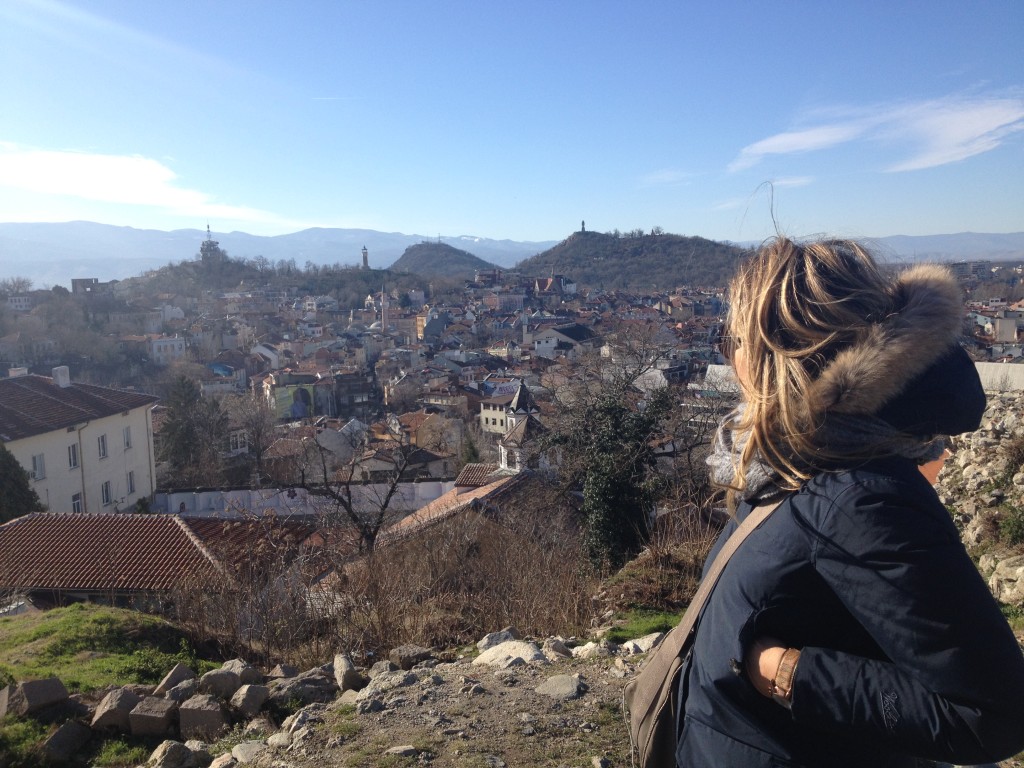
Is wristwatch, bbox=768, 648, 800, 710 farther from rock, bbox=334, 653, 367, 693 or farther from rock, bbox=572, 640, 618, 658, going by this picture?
rock, bbox=334, 653, 367, 693

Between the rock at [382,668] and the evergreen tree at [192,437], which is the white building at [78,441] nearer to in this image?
the evergreen tree at [192,437]

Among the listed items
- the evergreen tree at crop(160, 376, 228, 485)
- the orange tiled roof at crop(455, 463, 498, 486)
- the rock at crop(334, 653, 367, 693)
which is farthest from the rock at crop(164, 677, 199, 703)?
the evergreen tree at crop(160, 376, 228, 485)

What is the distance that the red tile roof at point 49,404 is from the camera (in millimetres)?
16172

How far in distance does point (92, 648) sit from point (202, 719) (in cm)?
246

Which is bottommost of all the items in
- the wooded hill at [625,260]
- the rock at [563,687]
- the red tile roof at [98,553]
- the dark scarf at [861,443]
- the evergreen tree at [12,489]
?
the evergreen tree at [12,489]

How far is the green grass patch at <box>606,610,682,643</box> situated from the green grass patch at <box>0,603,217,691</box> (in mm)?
2844

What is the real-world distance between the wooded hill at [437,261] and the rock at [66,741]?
123m

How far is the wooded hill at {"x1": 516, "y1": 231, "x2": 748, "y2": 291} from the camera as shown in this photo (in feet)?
284

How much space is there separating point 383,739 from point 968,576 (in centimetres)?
267

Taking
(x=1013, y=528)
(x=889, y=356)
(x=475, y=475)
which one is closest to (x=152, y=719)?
(x=889, y=356)

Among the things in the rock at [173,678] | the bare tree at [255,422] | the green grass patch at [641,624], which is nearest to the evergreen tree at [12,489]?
the bare tree at [255,422]

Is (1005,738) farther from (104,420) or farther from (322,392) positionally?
(322,392)

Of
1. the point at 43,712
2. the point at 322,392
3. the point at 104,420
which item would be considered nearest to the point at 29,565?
the point at 43,712

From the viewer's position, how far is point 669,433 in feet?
39.6
